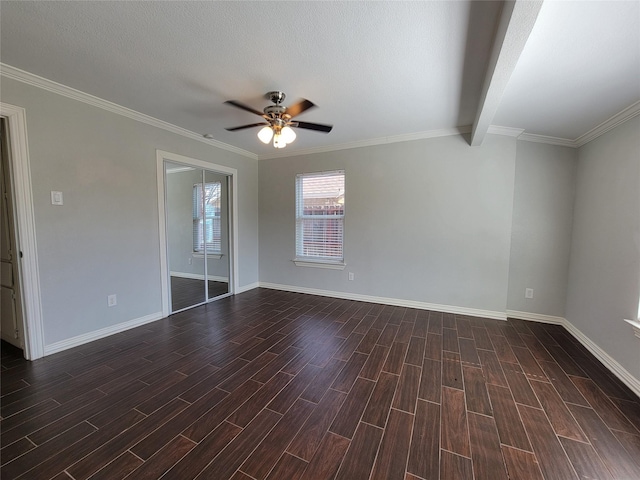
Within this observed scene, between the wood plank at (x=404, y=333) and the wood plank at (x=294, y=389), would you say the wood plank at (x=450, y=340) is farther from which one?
the wood plank at (x=294, y=389)

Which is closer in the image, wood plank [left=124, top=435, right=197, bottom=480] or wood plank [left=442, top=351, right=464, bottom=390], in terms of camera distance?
wood plank [left=124, top=435, right=197, bottom=480]

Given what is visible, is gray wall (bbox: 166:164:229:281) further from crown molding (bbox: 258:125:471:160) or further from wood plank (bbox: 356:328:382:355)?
wood plank (bbox: 356:328:382:355)

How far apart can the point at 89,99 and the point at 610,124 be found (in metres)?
5.18

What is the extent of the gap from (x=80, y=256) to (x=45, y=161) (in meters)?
0.93

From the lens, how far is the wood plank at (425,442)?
4.61 ft

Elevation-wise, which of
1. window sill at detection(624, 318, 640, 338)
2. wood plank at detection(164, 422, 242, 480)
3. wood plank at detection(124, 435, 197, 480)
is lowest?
wood plank at detection(164, 422, 242, 480)

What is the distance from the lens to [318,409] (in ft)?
6.03

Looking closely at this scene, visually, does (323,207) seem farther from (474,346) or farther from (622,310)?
(622,310)

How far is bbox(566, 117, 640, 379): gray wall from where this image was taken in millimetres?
2221

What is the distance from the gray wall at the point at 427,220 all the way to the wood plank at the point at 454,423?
6.37ft

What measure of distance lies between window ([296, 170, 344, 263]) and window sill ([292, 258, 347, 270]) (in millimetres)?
53

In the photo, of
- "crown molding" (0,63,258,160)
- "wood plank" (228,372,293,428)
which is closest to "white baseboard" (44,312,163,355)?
"wood plank" (228,372,293,428)

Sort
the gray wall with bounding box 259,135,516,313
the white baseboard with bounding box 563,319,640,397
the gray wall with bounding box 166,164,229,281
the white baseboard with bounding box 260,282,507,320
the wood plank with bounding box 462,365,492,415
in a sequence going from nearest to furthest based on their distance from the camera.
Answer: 1. the wood plank with bounding box 462,365,492,415
2. the white baseboard with bounding box 563,319,640,397
3. the gray wall with bounding box 259,135,516,313
4. the white baseboard with bounding box 260,282,507,320
5. the gray wall with bounding box 166,164,229,281

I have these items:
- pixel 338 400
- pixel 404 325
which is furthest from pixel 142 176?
pixel 404 325
